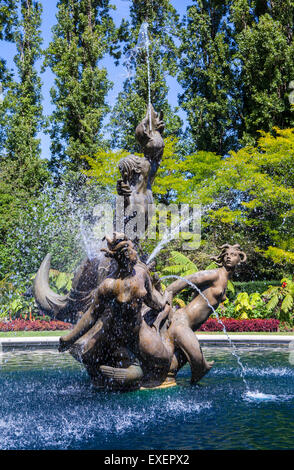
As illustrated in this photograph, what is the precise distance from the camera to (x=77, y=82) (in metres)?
33.8

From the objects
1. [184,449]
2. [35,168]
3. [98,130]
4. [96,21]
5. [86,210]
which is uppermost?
[96,21]

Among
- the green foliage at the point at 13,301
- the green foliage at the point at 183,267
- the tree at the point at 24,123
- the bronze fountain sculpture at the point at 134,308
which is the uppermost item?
the tree at the point at 24,123

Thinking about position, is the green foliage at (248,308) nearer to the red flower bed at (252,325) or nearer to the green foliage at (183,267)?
the red flower bed at (252,325)

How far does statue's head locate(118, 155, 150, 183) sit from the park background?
44.3 ft

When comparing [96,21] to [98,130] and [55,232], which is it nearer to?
[98,130]

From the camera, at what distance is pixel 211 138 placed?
32.0 metres

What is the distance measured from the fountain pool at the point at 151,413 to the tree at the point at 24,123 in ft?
77.6

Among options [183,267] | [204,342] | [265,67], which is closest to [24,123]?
[265,67]

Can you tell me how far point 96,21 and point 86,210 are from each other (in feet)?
63.4

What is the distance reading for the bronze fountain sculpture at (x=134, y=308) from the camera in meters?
6.46

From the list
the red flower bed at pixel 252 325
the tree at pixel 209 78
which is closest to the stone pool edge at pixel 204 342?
the red flower bed at pixel 252 325

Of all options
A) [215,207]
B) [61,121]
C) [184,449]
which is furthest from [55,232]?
[184,449]

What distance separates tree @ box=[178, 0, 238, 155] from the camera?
1266 inches

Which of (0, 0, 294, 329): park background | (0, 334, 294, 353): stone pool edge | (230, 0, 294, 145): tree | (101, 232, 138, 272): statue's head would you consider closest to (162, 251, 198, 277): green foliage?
(0, 0, 294, 329): park background
